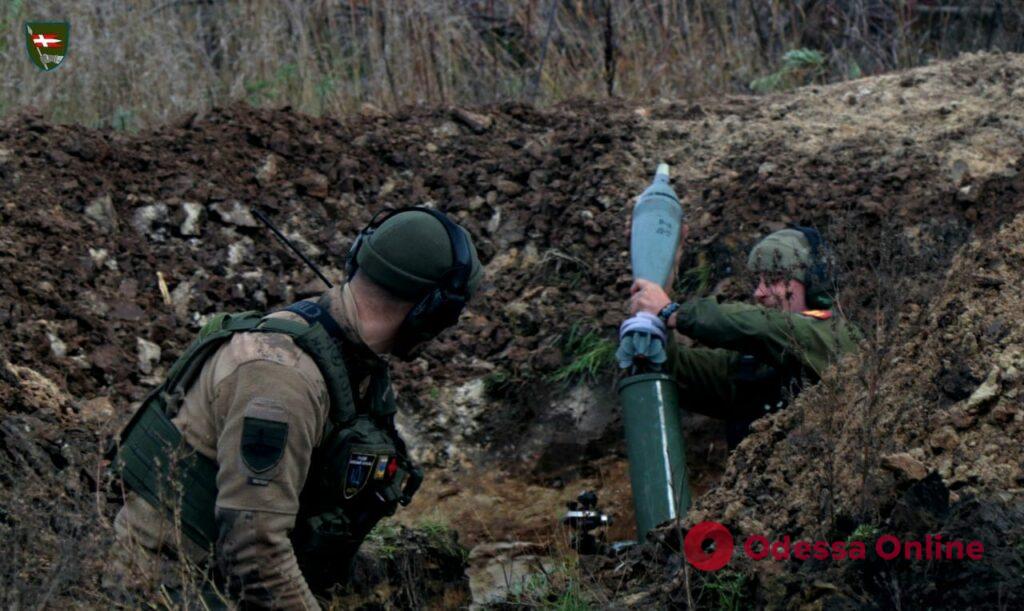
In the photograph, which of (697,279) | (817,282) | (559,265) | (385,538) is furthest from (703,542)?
(559,265)

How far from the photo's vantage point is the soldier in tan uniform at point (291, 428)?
2867 mm

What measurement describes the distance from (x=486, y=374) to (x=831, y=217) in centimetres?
176

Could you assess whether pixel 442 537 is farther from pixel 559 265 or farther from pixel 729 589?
pixel 559 265

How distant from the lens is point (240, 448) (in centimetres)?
285

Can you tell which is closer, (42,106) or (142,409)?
(142,409)

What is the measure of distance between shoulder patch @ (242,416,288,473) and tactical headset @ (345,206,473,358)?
485 millimetres

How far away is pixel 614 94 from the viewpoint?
7.95m

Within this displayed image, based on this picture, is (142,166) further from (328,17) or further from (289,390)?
(289,390)

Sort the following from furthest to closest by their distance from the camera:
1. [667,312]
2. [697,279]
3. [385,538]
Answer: [697,279] < [667,312] < [385,538]

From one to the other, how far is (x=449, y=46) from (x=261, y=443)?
557 centimetres

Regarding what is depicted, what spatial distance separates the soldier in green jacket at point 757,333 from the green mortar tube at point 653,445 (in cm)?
24

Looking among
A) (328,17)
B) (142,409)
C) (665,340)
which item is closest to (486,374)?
(665,340)

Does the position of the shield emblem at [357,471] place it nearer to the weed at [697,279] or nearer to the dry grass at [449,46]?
the weed at [697,279]

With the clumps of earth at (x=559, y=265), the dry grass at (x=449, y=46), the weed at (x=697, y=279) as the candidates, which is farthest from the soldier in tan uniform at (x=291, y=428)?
the dry grass at (x=449, y=46)
